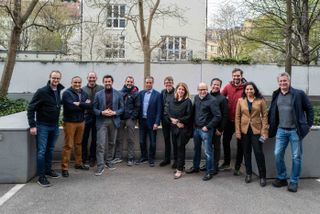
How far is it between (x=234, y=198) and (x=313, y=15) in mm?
10431

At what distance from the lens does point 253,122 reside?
20.8 feet

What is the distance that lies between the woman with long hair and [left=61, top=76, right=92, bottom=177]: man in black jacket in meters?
2.70

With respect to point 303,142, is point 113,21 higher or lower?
higher

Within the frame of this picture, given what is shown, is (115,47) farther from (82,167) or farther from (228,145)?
(228,145)

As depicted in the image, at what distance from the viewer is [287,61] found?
12398 millimetres

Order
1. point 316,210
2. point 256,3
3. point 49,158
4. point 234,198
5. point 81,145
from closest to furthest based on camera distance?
point 316,210 → point 234,198 → point 49,158 → point 81,145 → point 256,3

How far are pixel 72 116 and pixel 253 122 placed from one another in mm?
3096

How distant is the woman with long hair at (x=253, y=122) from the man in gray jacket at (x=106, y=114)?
221 centimetres

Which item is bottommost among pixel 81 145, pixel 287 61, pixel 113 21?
pixel 81 145

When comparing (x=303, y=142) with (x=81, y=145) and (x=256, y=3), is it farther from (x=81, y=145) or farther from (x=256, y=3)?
(x=256, y=3)

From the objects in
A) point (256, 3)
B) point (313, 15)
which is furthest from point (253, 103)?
point (313, 15)

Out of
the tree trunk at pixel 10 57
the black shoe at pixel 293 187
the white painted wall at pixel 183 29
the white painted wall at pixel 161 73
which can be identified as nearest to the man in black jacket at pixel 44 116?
the black shoe at pixel 293 187

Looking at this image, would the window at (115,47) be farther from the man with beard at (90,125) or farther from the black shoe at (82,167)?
the black shoe at (82,167)

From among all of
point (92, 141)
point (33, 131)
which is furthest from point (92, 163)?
point (33, 131)
